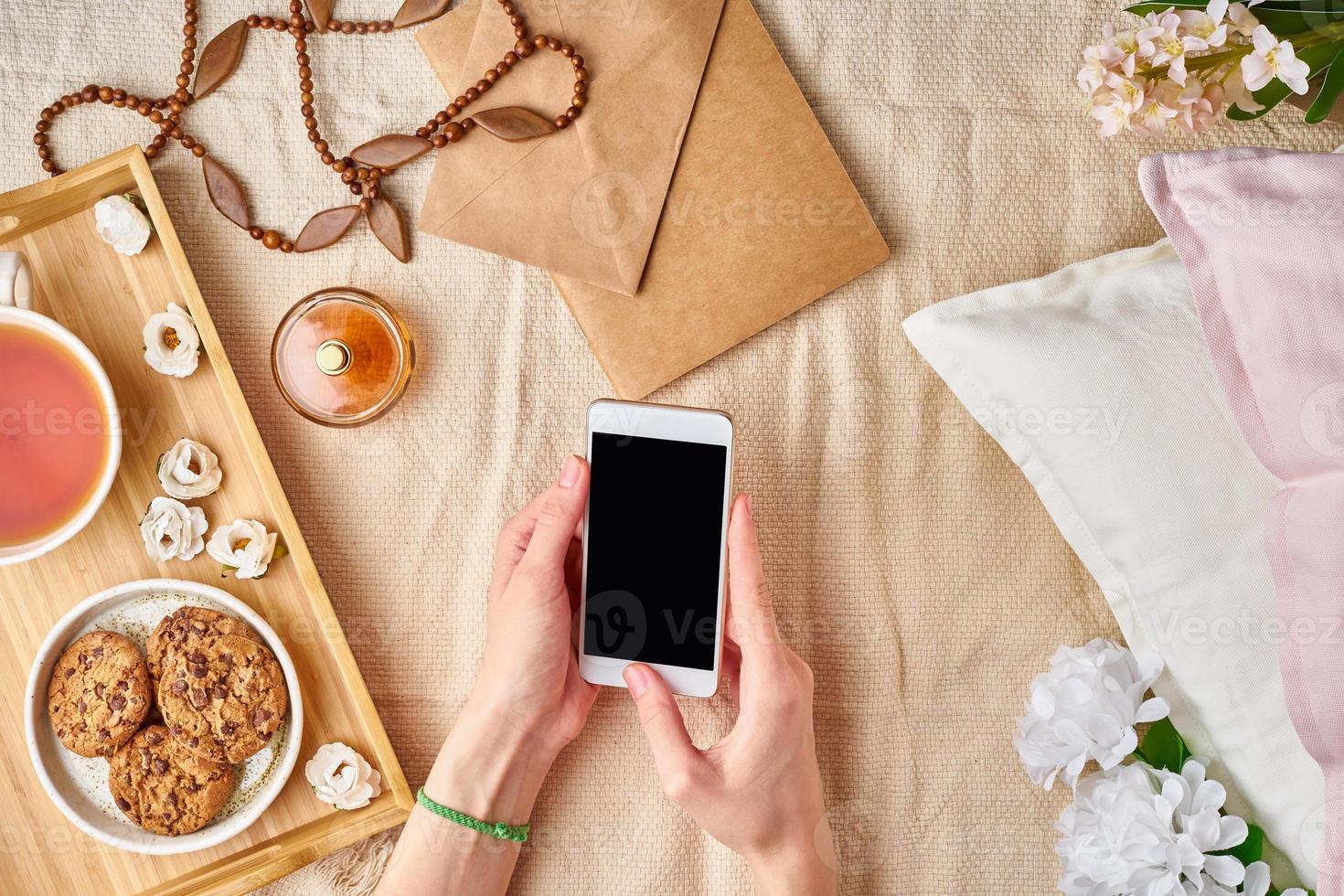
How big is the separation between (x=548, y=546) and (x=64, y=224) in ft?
1.57

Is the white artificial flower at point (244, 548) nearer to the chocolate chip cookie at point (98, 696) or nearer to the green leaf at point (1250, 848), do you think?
the chocolate chip cookie at point (98, 696)

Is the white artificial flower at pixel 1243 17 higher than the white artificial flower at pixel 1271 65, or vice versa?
the white artificial flower at pixel 1243 17

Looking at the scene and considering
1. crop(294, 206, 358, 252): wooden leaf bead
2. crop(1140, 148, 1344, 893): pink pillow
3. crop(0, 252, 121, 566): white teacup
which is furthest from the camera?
crop(294, 206, 358, 252): wooden leaf bead

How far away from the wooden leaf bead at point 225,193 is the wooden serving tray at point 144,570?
48 millimetres

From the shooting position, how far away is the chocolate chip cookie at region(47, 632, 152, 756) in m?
0.66

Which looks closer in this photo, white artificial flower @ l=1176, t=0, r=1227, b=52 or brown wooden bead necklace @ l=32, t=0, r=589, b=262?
white artificial flower @ l=1176, t=0, r=1227, b=52

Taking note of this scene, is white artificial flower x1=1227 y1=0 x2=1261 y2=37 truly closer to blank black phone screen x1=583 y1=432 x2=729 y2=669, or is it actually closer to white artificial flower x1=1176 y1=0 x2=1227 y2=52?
white artificial flower x1=1176 y1=0 x2=1227 y2=52

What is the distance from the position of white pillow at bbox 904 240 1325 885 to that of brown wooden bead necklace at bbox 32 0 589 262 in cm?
41

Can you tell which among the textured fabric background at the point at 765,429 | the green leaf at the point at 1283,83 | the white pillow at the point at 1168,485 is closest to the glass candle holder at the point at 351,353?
the textured fabric background at the point at 765,429

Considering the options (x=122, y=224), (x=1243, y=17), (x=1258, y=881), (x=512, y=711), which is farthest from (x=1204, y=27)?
(x=122, y=224)

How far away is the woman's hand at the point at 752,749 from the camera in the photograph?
65 cm

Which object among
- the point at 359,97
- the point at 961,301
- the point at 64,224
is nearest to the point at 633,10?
the point at 359,97

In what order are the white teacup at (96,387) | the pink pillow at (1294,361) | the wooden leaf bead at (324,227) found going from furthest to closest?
the wooden leaf bead at (324,227) < the white teacup at (96,387) < the pink pillow at (1294,361)

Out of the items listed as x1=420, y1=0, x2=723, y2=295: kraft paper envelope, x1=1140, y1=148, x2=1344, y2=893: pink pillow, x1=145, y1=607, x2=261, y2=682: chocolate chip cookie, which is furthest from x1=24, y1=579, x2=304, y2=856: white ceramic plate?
x1=1140, y1=148, x2=1344, y2=893: pink pillow
